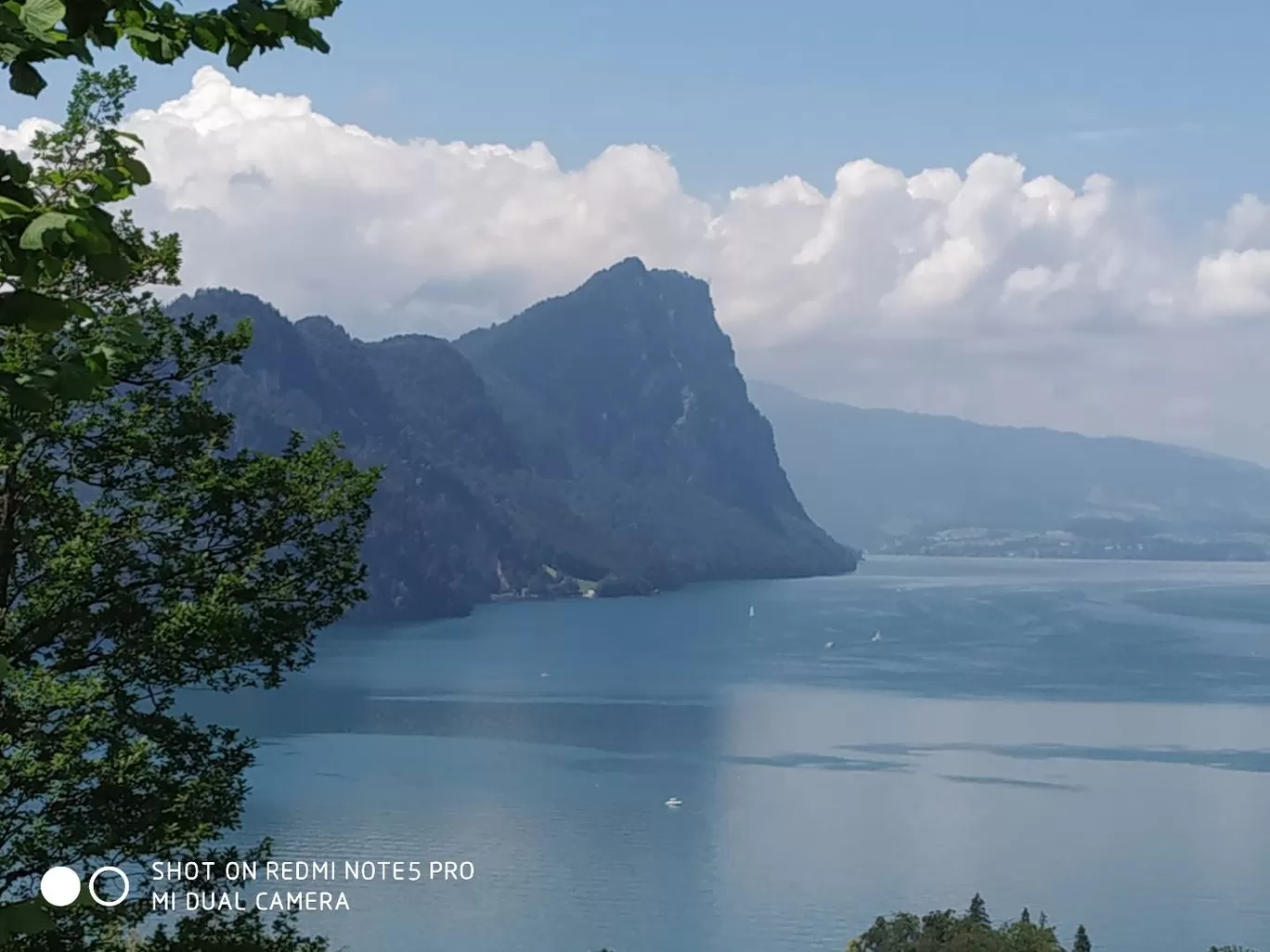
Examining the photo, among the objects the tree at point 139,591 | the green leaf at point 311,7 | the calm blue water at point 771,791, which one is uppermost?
the green leaf at point 311,7

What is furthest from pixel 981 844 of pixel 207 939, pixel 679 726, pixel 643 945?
pixel 207 939

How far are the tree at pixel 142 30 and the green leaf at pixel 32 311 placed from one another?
1.79ft

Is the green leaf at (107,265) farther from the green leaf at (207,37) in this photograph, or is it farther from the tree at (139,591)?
the tree at (139,591)

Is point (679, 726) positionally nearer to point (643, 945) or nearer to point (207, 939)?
point (643, 945)

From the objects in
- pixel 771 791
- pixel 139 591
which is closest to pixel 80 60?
pixel 139 591

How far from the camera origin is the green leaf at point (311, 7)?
3.88 meters

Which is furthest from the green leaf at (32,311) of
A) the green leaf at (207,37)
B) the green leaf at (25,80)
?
the green leaf at (207,37)

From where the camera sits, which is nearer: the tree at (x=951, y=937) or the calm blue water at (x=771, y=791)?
the tree at (x=951, y=937)

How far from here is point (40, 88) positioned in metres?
3.58

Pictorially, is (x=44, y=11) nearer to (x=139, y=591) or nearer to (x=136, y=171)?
(x=136, y=171)

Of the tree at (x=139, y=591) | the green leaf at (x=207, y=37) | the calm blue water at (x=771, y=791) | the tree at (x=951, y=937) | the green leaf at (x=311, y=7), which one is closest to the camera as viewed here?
the green leaf at (x=311, y=7)

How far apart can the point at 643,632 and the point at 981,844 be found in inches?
4133

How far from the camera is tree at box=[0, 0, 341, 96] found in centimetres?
323

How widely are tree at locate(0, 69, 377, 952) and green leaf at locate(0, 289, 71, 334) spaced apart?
5917 mm
